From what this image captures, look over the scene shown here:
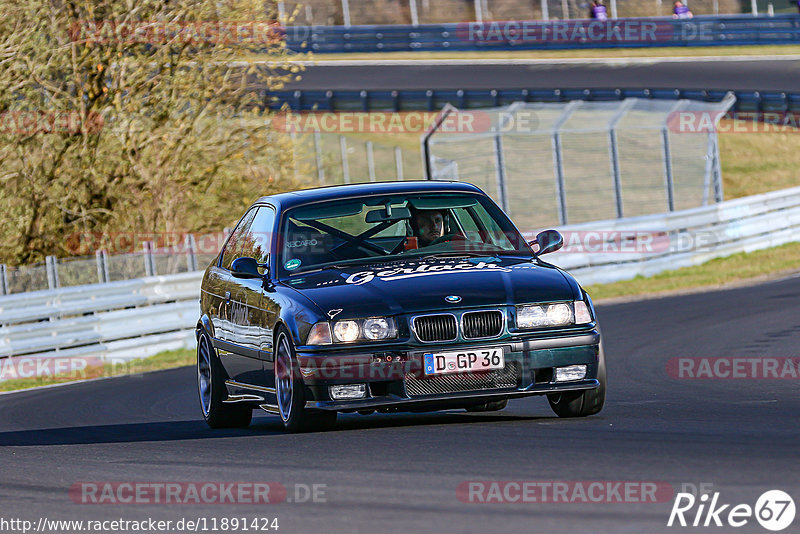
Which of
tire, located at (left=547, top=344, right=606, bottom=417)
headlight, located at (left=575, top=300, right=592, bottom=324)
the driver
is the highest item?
the driver

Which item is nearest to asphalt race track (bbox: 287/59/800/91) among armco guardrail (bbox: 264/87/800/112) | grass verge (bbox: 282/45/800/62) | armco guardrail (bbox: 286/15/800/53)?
grass verge (bbox: 282/45/800/62)

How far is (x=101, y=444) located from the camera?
8.93 metres

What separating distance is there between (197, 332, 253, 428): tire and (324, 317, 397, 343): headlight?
6.88ft

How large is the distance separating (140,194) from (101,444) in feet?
45.8

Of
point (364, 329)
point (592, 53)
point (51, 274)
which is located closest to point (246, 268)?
point (364, 329)

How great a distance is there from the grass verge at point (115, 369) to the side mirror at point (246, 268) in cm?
794

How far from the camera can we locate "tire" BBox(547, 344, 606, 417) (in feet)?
27.3

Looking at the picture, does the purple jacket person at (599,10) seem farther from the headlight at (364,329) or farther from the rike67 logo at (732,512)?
the rike67 logo at (732,512)

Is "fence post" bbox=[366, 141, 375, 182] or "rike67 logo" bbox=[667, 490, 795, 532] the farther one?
"fence post" bbox=[366, 141, 375, 182]

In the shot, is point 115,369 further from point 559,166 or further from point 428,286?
point 428,286

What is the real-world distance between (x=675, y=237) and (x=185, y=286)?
851 cm

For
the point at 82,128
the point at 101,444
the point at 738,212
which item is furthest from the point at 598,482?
the point at 738,212

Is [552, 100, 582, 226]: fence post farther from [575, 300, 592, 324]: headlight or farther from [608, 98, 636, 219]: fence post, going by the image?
[575, 300, 592, 324]: headlight

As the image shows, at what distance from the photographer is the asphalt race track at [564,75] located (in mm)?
36594
